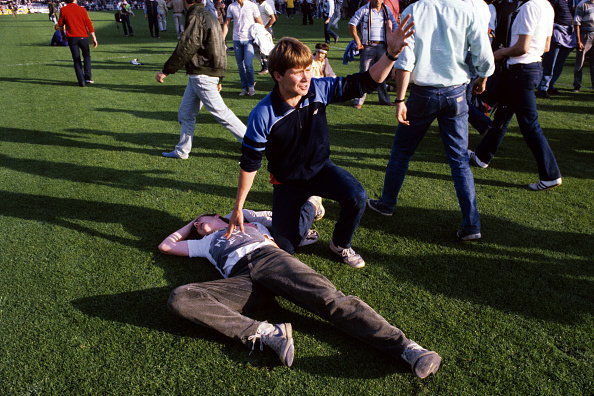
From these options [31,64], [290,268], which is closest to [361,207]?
[290,268]

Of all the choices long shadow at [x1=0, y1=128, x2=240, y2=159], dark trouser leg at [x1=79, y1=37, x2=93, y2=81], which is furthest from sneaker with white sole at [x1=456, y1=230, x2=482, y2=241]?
dark trouser leg at [x1=79, y1=37, x2=93, y2=81]

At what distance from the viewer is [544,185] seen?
4.91m

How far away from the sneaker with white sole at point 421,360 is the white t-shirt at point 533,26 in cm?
326

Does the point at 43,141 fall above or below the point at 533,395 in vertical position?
above

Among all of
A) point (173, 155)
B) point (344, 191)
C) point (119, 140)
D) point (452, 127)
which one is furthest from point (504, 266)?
point (119, 140)

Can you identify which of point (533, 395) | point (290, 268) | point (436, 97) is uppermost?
point (436, 97)

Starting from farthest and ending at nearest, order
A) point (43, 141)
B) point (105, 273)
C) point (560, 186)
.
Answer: point (43, 141) < point (560, 186) < point (105, 273)

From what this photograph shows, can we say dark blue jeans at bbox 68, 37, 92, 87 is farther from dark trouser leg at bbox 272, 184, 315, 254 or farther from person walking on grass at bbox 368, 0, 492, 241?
person walking on grass at bbox 368, 0, 492, 241

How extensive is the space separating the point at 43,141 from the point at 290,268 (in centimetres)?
545

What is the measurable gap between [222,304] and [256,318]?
319 millimetres

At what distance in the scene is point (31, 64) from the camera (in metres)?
13.8

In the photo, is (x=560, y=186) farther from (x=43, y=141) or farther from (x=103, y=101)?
(x=103, y=101)

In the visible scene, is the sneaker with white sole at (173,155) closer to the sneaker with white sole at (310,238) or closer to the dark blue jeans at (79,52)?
the sneaker with white sole at (310,238)

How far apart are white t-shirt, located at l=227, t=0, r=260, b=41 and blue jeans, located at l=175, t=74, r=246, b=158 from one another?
3903mm
